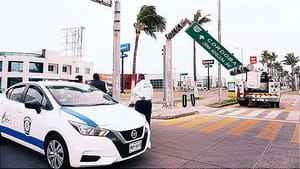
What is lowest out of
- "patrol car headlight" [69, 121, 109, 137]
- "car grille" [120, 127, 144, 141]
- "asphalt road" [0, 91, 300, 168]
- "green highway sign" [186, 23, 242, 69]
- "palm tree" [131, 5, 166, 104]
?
"asphalt road" [0, 91, 300, 168]

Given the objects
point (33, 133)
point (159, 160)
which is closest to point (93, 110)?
point (33, 133)

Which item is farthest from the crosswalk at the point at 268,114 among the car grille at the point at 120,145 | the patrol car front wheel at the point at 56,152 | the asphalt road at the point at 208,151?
the patrol car front wheel at the point at 56,152

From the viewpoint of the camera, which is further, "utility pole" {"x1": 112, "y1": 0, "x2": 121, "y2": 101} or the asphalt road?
"utility pole" {"x1": 112, "y1": 0, "x2": 121, "y2": 101}

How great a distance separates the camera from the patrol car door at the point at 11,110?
4.51 metres

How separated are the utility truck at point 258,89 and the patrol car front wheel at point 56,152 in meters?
14.3

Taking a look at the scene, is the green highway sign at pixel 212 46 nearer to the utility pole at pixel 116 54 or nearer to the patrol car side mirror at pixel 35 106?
the utility pole at pixel 116 54

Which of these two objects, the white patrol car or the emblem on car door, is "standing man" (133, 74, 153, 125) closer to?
the white patrol car

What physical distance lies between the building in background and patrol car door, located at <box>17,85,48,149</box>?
3606 centimetres

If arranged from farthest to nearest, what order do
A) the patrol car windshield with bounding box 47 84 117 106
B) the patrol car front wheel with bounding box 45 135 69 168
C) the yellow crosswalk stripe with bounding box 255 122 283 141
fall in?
the yellow crosswalk stripe with bounding box 255 122 283 141, the patrol car windshield with bounding box 47 84 117 106, the patrol car front wheel with bounding box 45 135 69 168

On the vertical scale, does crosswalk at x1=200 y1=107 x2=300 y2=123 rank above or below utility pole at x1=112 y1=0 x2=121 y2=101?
below

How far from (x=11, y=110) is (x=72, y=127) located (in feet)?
6.86

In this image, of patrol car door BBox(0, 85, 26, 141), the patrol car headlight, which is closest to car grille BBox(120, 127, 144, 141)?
the patrol car headlight

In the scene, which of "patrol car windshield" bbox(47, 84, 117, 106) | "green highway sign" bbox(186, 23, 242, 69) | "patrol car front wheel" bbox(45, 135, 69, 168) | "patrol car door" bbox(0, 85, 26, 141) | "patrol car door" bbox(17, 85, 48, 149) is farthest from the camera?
"green highway sign" bbox(186, 23, 242, 69)

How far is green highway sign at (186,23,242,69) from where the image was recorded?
13023 millimetres
